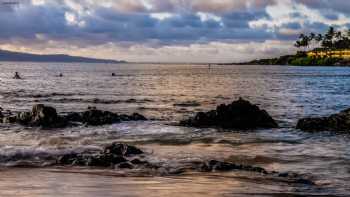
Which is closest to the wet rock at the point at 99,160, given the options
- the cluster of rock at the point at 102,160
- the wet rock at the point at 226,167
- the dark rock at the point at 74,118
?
the cluster of rock at the point at 102,160

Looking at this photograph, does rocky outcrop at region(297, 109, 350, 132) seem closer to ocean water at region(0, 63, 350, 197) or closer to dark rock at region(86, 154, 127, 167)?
ocean water at region(0, 63, 350, 197)

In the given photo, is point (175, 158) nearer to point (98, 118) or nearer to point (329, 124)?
point (329, 124)

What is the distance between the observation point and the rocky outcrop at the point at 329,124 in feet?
69.9

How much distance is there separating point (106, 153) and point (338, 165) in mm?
6165

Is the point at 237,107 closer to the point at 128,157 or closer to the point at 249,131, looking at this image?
the point at 249,131

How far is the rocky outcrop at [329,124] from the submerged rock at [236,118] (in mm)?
1617

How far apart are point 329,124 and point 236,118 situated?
394 centimetres

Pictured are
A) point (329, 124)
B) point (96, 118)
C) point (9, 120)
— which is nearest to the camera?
point (329, 124)

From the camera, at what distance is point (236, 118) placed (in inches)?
904

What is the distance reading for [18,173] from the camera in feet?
38.5

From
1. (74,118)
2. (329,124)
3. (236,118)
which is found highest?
(236,118)

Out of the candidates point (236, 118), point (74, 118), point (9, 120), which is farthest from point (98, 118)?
point (236, 118)

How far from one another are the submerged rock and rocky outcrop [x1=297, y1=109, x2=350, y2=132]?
1617 mm

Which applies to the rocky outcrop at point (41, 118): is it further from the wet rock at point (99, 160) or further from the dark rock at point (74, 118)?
the wet rock at point (99, 160)
